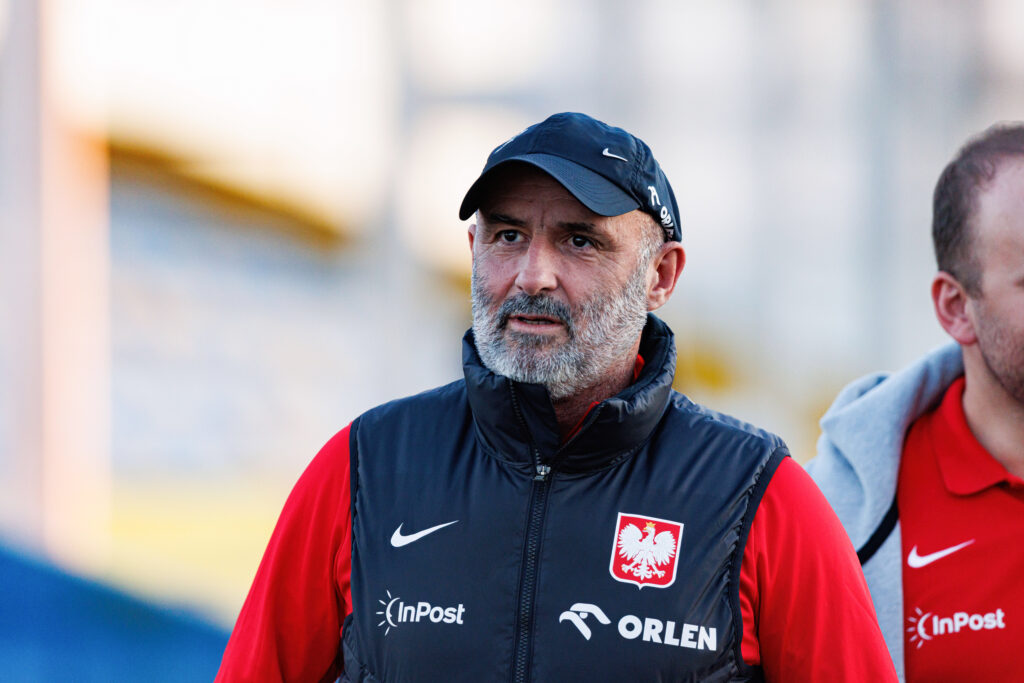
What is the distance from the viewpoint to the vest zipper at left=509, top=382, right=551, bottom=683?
55.7 inches

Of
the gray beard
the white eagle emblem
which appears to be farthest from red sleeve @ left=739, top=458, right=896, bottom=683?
the gray beard

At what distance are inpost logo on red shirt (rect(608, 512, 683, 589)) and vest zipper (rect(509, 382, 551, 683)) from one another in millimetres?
103

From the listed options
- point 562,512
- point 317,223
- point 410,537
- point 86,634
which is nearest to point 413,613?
point 410,537

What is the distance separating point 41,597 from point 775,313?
8.50 feet

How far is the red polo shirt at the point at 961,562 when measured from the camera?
1.70m

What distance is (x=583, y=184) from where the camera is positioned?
1.56 metres

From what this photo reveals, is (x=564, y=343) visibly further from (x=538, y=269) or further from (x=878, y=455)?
(x=878, y=455)

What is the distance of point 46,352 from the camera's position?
373 cm

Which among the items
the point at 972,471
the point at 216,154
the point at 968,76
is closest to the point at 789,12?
the point at 968,76

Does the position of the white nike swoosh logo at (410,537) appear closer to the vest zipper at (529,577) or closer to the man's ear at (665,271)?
the vest zipper at (529,577)

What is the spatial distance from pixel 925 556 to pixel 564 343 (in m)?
0.73

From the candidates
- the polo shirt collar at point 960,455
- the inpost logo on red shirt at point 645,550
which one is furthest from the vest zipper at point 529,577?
the polo shirt collar at point 960,455

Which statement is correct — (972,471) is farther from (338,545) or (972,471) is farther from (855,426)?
(338,545)

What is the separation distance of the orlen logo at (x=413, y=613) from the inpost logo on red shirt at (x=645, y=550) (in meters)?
0.22
